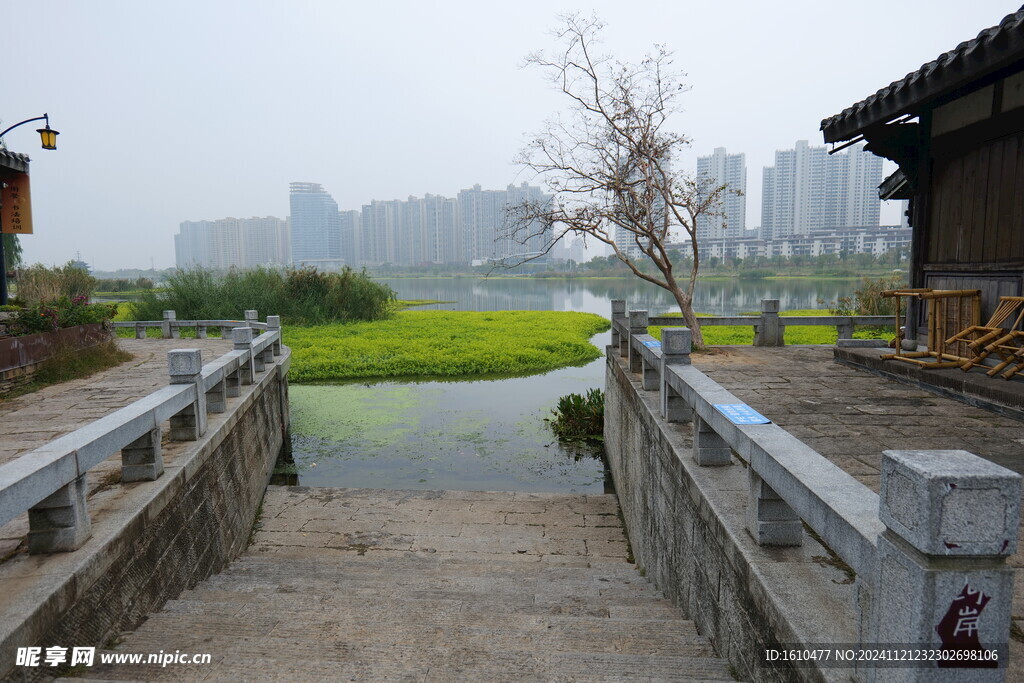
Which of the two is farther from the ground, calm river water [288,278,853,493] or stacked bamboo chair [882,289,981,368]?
stacked bamboo chair [882,289,981,368]

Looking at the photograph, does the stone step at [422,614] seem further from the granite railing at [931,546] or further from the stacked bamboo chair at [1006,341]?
the stacked bamboo chair at [1006,341]

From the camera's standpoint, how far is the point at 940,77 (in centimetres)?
514

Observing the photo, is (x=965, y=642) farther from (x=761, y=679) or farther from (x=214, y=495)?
(x=214, y=495)

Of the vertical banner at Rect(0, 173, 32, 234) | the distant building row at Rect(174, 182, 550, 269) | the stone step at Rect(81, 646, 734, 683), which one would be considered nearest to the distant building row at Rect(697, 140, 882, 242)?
the distant building row at Rect(174, 182, 550, 269)

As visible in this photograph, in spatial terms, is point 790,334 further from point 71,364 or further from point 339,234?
point 339,234

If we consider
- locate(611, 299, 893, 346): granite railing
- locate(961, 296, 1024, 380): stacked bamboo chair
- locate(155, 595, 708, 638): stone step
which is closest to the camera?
locate(155, 595, 708, 638): stone step

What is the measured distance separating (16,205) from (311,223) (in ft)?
412

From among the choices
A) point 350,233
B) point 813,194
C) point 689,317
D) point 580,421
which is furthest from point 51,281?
point 350,233

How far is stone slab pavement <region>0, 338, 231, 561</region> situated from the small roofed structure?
6903 millimetres

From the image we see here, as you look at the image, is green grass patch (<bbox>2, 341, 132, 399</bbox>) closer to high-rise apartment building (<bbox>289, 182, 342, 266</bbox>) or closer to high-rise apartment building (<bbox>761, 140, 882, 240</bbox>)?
high-rise apartment building (<bbox>761, 140, 882, 240</bbox>)

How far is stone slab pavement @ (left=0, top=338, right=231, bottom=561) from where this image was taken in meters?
4.23

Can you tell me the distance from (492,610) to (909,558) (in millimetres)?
2636

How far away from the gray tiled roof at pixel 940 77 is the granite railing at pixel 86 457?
20.5 ft

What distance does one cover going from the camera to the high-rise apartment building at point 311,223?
422ft
